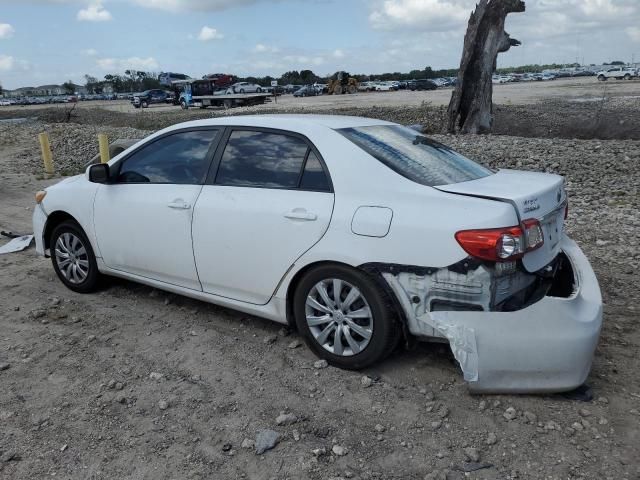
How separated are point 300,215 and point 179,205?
1.08 metres

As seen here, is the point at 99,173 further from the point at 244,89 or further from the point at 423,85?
the point at 423,85

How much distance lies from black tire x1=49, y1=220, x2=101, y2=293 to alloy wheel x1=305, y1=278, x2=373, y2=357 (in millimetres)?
2325

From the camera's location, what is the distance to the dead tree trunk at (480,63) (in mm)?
16750

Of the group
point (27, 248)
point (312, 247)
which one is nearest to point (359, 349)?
point (312, 247)

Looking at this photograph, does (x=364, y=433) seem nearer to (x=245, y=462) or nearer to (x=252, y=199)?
(x=245, y=462)

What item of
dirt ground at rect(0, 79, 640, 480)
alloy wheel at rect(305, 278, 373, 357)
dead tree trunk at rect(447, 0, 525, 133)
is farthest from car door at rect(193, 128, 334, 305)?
dead tree trunk at rect(447, 0, 525, 133)

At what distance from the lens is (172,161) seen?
4.50m

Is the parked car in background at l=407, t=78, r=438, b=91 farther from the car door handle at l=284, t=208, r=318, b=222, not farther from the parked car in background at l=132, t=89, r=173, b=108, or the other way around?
the car door handle at l=284, t=208, r=318, b=222

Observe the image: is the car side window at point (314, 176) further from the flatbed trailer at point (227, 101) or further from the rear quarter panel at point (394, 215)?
the flatbed trailer at point (227, 101)

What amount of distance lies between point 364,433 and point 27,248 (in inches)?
212

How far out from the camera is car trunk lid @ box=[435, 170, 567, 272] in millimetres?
3258

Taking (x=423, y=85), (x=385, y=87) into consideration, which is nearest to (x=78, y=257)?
(x=423, y=85)

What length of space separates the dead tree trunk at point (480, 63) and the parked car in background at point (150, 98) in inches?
1713

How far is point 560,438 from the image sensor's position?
2.99m
